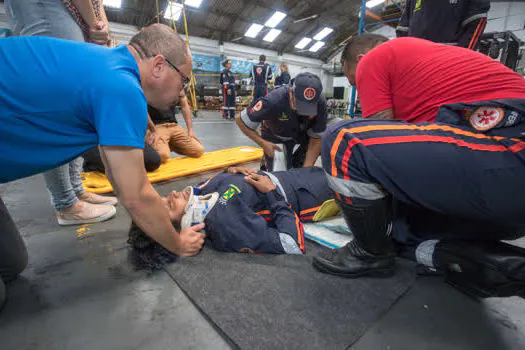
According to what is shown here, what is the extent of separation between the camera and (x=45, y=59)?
32.4 inches

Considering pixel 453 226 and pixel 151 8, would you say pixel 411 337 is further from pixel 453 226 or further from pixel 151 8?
pixel 151 8

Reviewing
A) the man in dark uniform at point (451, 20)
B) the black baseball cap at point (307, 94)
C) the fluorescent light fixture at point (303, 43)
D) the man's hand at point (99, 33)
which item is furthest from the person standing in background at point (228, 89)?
the fluorescent light fixture at point (303, 43)

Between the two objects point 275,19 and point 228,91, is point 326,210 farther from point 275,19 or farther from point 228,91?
point 275,19

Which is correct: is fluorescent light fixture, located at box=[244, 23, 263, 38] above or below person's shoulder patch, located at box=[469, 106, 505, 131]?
above

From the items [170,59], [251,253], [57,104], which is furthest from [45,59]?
[251,253]

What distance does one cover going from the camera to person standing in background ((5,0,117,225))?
1360mm

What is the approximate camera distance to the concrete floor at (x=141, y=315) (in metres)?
0.86

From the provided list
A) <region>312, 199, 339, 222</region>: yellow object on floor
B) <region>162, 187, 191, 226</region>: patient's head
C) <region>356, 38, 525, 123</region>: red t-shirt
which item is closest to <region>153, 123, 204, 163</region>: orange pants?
<region>162, 187, 191, 226</region>: patient's head

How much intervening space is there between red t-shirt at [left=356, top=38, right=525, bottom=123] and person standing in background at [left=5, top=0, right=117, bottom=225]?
1.61m

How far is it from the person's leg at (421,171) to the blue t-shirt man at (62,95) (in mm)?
758

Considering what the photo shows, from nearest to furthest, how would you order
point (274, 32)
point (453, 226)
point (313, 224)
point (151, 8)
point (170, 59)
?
point (170, 59)
point (453, 226)
point (313, 224)
point (151, 8)
point (274, 32)

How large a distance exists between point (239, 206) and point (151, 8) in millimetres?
12940

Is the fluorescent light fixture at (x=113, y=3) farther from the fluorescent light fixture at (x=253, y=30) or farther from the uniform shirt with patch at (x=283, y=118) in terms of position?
the uniform shirt with patch at (x=283, y=118)

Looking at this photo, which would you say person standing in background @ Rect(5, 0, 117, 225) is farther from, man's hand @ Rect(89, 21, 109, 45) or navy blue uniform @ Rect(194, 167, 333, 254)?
navy blue uniform @ Rect(194, 167, 333, 254)
